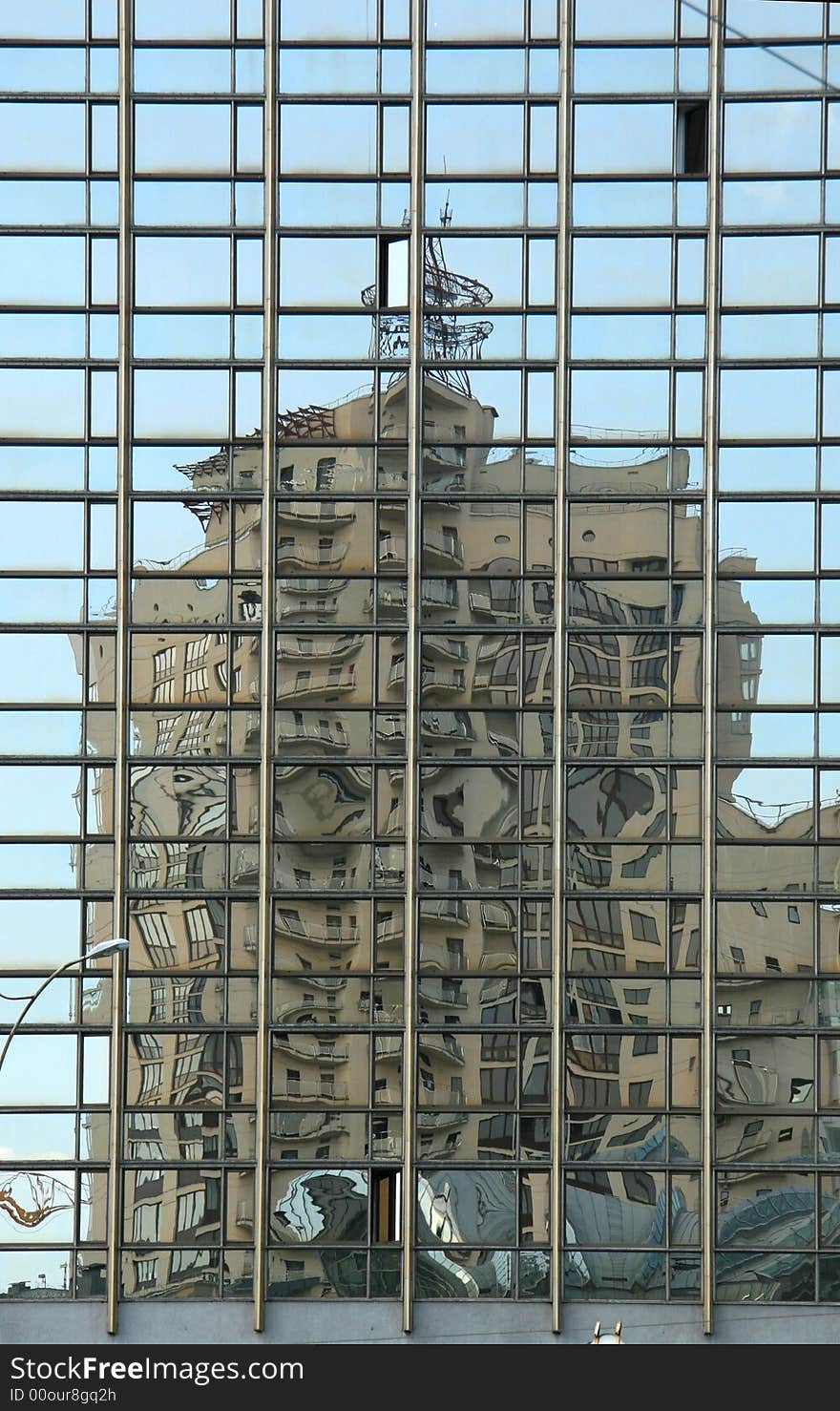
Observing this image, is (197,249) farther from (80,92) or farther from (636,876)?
(636,876)

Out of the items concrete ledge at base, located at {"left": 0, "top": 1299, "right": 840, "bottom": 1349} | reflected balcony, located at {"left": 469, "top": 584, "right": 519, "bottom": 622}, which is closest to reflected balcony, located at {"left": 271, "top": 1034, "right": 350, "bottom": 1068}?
concrete ledge at base, located at {"left": 0, "top": 1299, "right": 840, "bottom": 1349}

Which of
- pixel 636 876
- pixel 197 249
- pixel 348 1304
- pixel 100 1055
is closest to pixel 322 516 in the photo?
pixel 197 249

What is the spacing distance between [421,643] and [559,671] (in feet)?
7.78

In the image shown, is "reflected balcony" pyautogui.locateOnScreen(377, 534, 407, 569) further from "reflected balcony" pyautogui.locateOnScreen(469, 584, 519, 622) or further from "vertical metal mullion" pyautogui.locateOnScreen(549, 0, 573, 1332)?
"vertical metal mullion" pyautogui.locateOnScreen(549, 0, 573, 1332)

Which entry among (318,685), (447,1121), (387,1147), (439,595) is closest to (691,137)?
(439,595)

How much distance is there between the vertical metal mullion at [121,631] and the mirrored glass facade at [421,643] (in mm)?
87

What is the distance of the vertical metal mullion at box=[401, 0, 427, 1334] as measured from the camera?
87.8 feet

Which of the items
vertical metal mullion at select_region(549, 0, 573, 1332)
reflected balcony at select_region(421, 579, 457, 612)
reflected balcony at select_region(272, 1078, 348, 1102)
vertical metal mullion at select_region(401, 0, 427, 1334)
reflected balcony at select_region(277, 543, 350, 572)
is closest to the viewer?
vertical metal mullion at select_region(549, 0, 573, 1332)

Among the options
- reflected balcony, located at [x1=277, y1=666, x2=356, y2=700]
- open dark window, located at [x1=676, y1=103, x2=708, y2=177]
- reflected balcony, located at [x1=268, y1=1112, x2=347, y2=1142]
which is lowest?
reflected balcony, located at [x1=268, y1=1112, x2=347, y2=1142]

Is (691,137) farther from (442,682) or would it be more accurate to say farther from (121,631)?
(121,631)

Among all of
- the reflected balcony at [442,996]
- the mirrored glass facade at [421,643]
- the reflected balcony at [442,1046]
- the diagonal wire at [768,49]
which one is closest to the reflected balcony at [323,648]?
the mirrored glass facade at [421,643]

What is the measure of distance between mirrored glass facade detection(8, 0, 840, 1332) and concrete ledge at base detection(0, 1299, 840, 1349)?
1.29ft

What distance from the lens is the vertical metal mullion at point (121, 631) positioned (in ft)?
87.9

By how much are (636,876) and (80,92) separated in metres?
16.4
